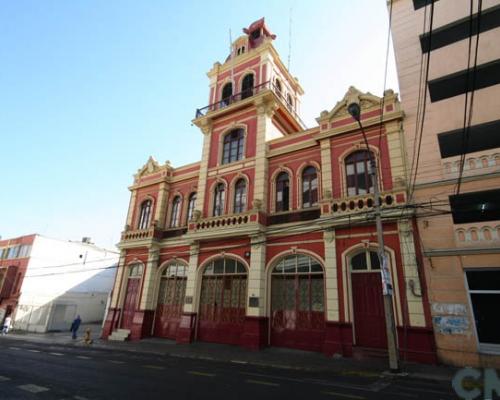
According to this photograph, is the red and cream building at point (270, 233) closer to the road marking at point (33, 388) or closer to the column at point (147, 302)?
the column at point (147, 302)

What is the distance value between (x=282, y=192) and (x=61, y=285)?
101 ft

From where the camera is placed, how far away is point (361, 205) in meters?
12.7

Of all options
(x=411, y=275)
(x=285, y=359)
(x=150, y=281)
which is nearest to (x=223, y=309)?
(x=285, y=359)

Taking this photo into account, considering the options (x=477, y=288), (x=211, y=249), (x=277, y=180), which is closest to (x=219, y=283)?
(x=211, y=249)

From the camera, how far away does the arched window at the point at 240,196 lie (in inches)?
661

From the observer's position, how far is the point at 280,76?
69.4 feet

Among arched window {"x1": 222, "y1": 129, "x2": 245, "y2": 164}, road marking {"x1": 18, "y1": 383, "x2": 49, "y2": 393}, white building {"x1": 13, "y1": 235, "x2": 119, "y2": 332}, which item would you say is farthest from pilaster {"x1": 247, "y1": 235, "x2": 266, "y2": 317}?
white building {"x1": 13, "y1": 235, "x2": 119, "y2": 332}

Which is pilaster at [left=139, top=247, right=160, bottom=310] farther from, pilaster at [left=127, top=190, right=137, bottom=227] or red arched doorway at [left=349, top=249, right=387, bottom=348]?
red arched doorway at [left=349, top=249, right=387, bottom=348]

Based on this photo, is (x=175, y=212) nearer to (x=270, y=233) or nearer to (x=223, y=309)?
(x=223, y=309)

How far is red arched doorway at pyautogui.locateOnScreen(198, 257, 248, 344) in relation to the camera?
48.9 feet

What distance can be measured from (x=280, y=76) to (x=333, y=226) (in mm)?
13161

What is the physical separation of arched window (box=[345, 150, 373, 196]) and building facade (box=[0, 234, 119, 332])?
22.8 meters

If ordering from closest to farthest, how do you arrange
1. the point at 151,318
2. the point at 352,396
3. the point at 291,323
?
the point at 352,396, the point at 291,323, the point at 151,318

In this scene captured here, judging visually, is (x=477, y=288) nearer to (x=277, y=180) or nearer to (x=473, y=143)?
(x=473, y=143)
